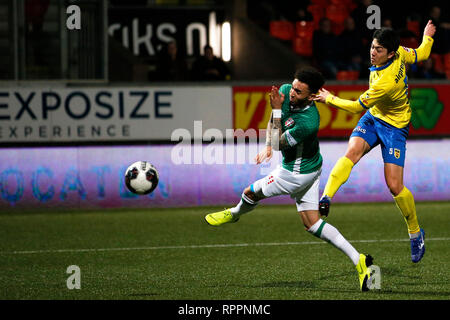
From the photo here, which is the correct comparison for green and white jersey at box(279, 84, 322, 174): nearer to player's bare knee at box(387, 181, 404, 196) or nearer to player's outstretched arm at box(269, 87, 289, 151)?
player's outstretched arm at box(269, 87, 289, 151)

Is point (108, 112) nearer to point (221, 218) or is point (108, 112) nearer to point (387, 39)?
point (221, 218)

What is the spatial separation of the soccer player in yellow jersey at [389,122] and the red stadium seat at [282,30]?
9.86m

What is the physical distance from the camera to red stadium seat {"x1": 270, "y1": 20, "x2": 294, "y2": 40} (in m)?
18.6

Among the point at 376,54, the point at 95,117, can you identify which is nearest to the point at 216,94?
the point at 95,117

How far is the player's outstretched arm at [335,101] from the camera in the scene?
24.7ft

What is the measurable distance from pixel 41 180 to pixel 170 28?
5.12m

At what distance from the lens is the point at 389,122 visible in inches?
341

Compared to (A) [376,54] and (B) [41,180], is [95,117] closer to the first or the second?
(B) [41,180]

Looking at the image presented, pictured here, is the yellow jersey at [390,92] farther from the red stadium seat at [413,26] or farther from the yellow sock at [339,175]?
the red stadium seat at [413,26]

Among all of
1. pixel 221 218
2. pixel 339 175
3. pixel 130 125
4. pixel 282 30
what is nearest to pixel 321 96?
pixel 339 175

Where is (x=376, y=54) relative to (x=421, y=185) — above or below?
above
